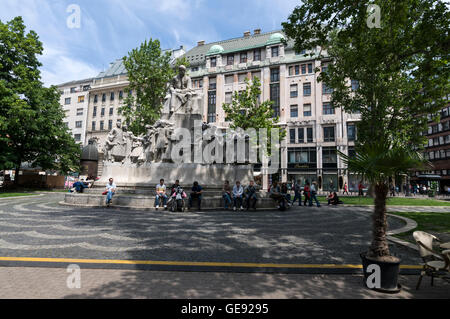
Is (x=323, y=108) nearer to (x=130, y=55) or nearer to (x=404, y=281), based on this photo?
(x=130, y=55)

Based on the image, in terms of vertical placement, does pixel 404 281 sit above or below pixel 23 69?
below

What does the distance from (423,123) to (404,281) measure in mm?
22506

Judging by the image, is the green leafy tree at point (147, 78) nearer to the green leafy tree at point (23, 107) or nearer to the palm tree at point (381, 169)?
the green leafy tree at point (23, 107)

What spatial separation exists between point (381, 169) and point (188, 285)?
3.55 m

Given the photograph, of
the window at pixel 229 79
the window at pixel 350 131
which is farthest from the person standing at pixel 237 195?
the window at pixel 229 79

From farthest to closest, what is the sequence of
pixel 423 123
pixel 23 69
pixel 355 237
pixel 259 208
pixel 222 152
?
pixel 23 69, pixel 423 123, pixel 222 152, pixel 259 208, pixel 355 237

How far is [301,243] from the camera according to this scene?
6188mm

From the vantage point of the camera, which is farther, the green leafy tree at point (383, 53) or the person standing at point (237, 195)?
the person standing at point (237, 195)

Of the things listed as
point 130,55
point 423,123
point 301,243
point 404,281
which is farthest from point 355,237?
point 130,55

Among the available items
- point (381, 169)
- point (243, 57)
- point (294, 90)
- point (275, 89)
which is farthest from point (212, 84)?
point (381, 169)

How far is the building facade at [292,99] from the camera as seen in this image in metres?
40.3

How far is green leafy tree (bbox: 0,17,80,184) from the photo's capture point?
22.0m

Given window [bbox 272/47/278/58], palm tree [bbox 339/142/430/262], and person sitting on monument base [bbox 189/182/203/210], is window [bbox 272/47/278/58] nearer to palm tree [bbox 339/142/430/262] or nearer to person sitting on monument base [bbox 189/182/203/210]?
person sitting on monument base [bbox 189/182/203/210]

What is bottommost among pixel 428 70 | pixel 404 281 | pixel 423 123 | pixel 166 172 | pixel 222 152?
pixel 404 281
